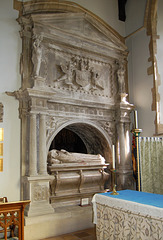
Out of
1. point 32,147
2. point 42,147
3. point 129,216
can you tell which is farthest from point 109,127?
point 129,216

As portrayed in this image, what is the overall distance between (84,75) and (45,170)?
2336 millimetres

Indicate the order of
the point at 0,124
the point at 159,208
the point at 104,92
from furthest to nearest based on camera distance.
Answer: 1. the point at 104,92
2. the point at 0,124
3. the point at 159,208

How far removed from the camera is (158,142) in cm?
536

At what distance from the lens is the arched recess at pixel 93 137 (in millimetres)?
5816

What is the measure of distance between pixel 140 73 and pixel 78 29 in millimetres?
1915

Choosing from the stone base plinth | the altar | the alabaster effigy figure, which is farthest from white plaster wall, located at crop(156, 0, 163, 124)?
the altar

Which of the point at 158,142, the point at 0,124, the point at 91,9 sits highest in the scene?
the point at 91,9

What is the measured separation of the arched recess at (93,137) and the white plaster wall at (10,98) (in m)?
1.49

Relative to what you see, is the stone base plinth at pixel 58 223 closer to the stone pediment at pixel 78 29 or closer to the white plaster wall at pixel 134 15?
the stone pediment at pixel 78 29

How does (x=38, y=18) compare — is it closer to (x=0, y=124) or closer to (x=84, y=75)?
(x=84, y=75)

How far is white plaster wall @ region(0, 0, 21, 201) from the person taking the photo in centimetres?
451

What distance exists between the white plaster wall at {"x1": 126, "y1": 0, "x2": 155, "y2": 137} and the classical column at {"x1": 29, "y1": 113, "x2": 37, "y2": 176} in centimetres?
280

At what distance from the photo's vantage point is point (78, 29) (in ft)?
18.9

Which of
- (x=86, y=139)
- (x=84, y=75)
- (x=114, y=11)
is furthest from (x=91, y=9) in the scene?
(x=86, y=139)
